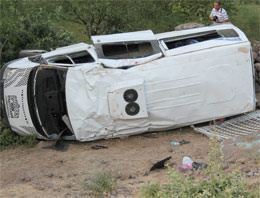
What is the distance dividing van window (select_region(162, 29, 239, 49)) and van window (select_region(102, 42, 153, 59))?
490mm

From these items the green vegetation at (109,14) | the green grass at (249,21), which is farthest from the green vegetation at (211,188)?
the green grass at (249,21)

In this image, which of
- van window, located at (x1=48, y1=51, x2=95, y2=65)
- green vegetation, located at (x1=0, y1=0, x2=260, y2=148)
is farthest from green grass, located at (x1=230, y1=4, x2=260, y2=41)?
van window, located at (x1=48, y1=51, x2=95, y2=65)

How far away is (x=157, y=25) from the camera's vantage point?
1588 cm

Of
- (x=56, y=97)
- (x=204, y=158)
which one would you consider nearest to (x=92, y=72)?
(x=56, y=97)

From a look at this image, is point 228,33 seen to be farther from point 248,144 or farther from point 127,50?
point 248,144

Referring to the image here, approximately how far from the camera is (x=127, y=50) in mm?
9750

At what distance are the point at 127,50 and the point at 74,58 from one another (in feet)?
4.00

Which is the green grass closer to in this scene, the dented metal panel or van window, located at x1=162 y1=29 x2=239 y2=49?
van window, located at x1=162 y1=29 x2=239 y2=49

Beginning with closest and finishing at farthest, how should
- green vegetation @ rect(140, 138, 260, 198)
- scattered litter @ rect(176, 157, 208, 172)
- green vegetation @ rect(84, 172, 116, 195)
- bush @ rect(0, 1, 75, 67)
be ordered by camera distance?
green vegetation @ rect(140, 138, 260, 198) → green vegetation @ rect(84, 172, 116, 195) → scattered litter @ rect(176, 157, 208, 172) → bush @ rect(0, 1, 75, 67)

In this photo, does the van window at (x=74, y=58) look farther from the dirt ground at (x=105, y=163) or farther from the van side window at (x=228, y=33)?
the van side window at (x=228, y=33)

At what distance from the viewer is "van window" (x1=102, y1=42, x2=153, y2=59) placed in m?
9.75

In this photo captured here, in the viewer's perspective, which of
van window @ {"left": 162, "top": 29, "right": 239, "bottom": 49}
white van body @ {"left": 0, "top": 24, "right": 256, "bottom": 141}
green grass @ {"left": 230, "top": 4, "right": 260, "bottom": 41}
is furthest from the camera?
green grass @ {"left": 230, "top": 4, "right": 260, "bottom": 41}

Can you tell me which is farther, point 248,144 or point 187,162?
point 248,144

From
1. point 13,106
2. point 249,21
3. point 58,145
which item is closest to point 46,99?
point 13,106
